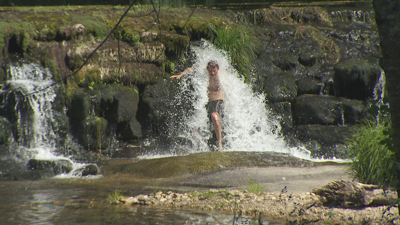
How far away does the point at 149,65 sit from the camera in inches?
434

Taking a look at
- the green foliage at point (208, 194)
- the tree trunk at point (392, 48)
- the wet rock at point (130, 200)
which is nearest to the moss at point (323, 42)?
the green foliage at point (208, 194)

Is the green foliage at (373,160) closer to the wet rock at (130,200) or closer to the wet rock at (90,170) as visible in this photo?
the wet rock at (130,200)

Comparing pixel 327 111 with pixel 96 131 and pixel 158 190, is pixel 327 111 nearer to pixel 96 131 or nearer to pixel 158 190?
pixel 96 131

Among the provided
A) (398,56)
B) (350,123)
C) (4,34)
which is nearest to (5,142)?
(4,34)

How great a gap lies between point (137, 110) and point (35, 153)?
287 cm

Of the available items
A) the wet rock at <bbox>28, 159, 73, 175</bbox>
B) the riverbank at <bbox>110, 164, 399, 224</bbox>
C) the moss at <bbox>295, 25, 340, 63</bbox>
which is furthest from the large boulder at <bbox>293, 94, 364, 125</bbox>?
the wet rock at <bbox>28, 159, 73, 175</bbox>

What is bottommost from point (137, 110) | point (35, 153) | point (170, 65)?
point (35, 153)

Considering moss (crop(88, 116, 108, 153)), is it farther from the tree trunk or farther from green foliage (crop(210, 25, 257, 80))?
the tree trunk

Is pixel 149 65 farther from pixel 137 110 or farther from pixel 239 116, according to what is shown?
pixel 239 116

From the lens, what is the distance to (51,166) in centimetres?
759

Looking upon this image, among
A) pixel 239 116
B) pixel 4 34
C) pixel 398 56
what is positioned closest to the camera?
pixel 398 56

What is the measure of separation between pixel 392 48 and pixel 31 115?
26.7 feet

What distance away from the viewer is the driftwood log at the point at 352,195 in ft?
15.3

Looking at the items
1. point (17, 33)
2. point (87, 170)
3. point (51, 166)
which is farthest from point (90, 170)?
point (17, 33)
